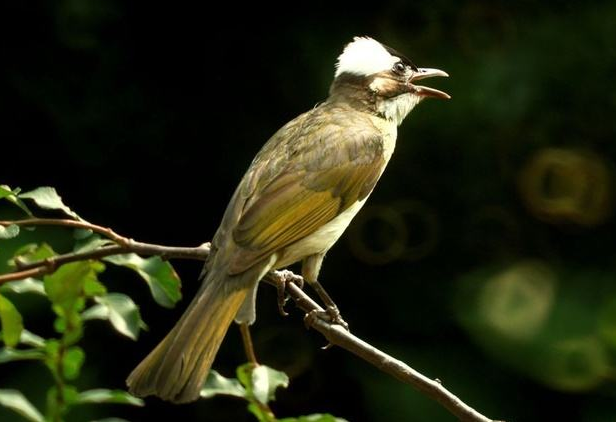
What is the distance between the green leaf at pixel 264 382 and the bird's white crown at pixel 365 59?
2407 mm

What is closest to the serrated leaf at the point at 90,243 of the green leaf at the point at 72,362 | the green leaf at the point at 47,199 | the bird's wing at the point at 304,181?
the green leaf at the point at 47,199

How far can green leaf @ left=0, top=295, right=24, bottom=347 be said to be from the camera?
1775 millimetres

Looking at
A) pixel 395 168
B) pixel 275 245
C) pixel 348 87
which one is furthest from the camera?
pixel 395 168

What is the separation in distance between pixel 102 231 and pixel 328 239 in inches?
54.7

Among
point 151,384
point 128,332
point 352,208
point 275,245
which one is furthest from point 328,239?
point 128,332

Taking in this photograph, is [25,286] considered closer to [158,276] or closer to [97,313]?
[97,313]

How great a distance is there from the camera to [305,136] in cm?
359

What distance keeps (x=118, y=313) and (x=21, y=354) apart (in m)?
0.25

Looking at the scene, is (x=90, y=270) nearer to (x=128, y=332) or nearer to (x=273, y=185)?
(x=128, y=332)

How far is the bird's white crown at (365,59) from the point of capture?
13.6 feet

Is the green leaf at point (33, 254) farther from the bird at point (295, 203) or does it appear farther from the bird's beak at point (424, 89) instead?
the bird's beak at point (424, 89)

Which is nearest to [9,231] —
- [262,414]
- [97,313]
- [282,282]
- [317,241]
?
[97,313]

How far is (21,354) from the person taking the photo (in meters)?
1.72

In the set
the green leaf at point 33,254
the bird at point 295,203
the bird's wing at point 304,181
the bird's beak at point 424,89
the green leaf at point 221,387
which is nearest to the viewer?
the green leaf at point 221,387
